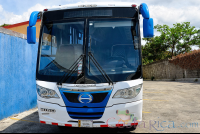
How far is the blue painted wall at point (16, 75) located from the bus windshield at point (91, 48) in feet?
7.31

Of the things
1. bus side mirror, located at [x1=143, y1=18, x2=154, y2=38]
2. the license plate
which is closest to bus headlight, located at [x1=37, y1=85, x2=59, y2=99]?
the license plate

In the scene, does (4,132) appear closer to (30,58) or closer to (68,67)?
(68,67)

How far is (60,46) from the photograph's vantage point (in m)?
4.49

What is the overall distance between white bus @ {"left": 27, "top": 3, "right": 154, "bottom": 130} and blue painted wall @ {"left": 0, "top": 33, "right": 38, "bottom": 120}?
2091 mm

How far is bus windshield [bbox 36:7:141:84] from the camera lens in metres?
4.00

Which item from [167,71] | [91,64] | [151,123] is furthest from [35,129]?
[167,71]

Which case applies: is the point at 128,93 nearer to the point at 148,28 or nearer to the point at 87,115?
the point at 87,115

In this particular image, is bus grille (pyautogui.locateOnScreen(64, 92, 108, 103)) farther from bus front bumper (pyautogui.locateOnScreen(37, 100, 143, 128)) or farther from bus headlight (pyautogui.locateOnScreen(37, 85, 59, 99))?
bus headlight (pyautogui.locateOnScreen(37, 85, 59, 99))

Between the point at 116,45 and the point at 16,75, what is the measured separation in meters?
3.99

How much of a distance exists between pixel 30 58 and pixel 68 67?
3.81m

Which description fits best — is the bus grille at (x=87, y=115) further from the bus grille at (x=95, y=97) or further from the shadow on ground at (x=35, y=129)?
the shadow on ground at (x=35, y=129)

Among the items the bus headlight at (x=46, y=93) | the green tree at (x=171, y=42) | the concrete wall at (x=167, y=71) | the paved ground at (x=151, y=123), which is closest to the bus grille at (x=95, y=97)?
the bus headlight at (x=46, y=93)

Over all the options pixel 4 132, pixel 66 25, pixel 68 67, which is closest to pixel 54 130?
pixel 4 132

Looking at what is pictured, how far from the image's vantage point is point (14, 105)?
6.48m
